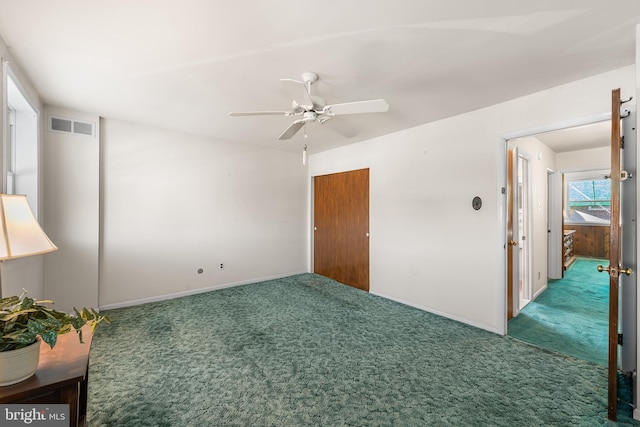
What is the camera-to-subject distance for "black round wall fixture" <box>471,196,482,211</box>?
303 cm

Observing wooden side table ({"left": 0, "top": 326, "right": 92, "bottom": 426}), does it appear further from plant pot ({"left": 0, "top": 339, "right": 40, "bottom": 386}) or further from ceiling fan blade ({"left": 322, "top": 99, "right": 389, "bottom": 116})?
ceiling fan blade ({"left": 322, "top": 99, "right": 389, "bottom": 116})

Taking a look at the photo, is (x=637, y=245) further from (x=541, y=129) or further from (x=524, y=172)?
(x=524, y=172)

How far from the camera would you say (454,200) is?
3.27m

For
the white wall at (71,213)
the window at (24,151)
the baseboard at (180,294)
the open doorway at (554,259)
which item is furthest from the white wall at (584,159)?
the window at (24,151)

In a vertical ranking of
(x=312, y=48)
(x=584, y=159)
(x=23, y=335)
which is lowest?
(x=23, y=335)

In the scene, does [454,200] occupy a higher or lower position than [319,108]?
lower

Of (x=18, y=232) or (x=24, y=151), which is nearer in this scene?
(x=18, y=232)

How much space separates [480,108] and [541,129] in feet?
2.12

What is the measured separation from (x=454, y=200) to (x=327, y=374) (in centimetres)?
242

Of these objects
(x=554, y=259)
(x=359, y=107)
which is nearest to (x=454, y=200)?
(x=359, y=107)

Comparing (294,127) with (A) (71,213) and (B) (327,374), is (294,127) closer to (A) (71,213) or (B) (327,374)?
(B) (327,374)

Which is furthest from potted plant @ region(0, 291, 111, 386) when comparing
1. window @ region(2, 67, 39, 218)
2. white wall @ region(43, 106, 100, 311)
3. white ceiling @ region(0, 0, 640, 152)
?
white wall @ region(43, 106, 100, 311)

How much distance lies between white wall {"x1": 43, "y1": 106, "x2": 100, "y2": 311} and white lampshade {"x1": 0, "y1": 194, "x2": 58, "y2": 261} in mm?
2282

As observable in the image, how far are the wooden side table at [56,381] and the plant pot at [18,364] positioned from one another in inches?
0.9
